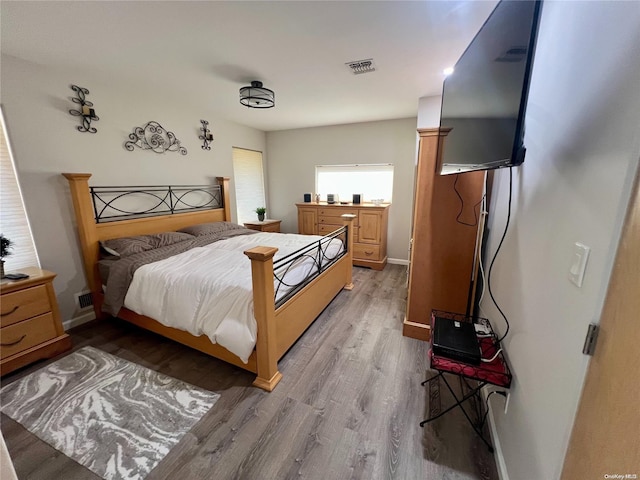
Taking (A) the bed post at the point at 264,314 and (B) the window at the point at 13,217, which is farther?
(B) the window at the point at 13,217

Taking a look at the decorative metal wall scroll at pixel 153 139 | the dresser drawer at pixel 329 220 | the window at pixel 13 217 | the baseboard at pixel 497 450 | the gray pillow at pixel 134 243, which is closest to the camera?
the baseboard at pixel 497 450

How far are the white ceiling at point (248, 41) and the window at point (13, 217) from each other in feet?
2.83

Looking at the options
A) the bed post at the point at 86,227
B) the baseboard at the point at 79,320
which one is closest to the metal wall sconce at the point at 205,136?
the bed post at the point at 86,227

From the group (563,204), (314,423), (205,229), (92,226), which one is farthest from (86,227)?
(563,204)

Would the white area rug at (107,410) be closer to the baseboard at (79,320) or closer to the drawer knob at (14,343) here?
the drawer knob at (14,343)

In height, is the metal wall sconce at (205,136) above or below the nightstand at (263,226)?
above

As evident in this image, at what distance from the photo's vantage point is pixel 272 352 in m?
1.82

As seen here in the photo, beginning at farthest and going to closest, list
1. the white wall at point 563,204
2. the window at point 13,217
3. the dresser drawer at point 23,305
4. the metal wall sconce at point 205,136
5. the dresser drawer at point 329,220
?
the dresser drawer at point 329,220 < the metal wall sconce at point 205,136 < the window at point 13,217 < the dresser drawer at point 23,305 < the white wall at point 563,204

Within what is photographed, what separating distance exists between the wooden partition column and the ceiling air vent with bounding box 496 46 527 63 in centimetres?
95

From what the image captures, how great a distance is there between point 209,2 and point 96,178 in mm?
2241

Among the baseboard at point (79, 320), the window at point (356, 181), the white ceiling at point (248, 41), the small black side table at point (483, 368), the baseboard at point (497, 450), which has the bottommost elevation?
the baseboard at point (497, 450)

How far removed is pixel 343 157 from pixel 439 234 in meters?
3.02

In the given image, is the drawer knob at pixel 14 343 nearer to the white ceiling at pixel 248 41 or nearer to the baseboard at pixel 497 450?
the white ceiling at pixel 248 41

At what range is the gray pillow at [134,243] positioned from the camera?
2607 millimetres
